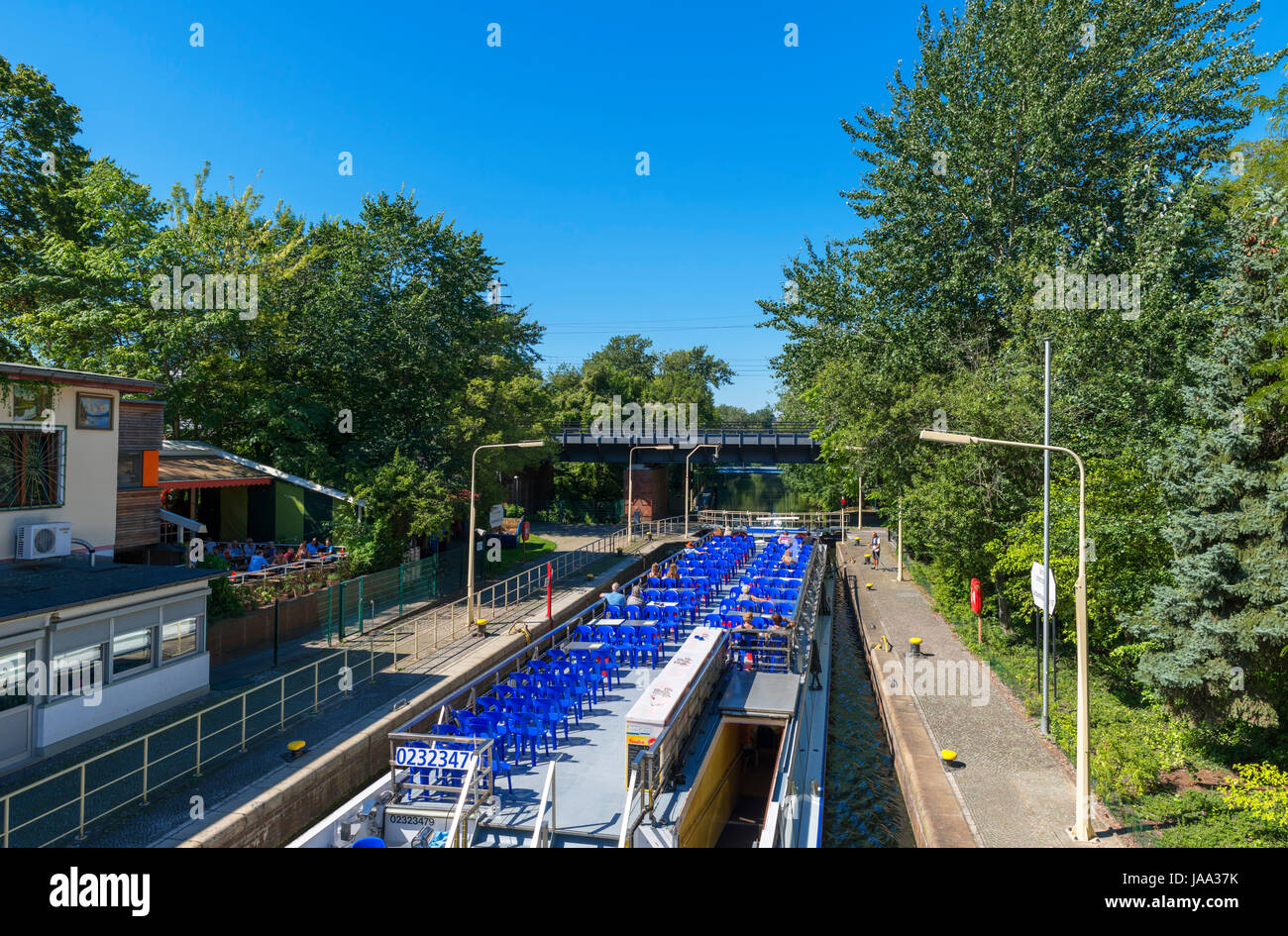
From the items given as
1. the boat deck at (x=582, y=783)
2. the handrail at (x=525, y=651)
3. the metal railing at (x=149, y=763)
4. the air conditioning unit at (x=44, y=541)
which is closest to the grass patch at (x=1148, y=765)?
the boat deck at (x=582, y=783)

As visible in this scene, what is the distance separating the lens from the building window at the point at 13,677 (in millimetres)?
11438

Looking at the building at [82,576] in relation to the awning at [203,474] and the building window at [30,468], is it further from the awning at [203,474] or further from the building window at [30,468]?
the awning at [203,474]

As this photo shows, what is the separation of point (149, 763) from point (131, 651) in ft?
9.56

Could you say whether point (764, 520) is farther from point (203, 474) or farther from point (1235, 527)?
point (1235, 527)

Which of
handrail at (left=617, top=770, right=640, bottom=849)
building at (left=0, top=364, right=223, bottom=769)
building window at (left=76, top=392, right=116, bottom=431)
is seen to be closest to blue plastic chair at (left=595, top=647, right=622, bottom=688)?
handrail at (left=617, top=770, right=640, bottom=849)

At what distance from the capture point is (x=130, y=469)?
18.6 metres

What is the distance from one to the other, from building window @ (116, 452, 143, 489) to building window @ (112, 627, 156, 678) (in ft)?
20.5

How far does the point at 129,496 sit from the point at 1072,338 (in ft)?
83.2

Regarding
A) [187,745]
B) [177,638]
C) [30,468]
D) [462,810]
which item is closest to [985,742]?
[462,810]

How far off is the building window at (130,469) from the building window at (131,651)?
624 cm
